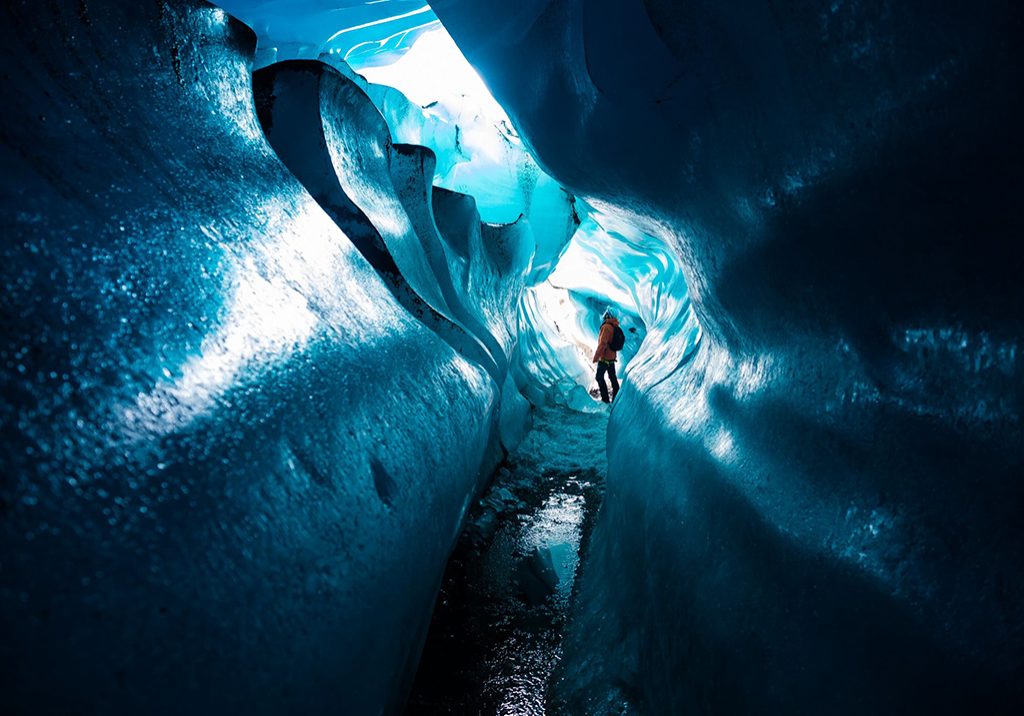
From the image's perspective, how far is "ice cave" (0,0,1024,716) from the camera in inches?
23.0

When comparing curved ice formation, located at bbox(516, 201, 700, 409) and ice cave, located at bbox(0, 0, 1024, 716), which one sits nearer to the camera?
ice cave, located at bbox(0, 0, 1024, 716)

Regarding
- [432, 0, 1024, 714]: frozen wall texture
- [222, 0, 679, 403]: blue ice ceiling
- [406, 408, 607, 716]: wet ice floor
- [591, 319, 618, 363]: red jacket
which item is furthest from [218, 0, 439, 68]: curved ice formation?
[406, 408, 607, 716]: wet ice floor

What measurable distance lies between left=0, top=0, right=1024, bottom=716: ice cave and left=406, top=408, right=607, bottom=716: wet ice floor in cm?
2

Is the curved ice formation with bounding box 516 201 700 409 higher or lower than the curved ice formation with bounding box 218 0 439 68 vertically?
lower

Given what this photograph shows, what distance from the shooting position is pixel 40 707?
0.48 metres

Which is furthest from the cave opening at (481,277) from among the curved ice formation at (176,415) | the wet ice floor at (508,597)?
the curved ice formation at (176,415)

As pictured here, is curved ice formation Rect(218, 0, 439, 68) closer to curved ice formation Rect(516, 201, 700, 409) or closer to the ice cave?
curved ice formation Rect(516, 201, 700, 409)

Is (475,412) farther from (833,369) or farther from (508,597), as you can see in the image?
(833,369)

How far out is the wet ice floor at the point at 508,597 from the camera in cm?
148

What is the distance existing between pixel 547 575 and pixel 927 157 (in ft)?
6.00

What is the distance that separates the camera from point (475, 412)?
1.88m

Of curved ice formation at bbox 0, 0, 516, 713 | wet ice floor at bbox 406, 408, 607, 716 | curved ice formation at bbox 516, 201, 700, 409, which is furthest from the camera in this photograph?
curved ice formation at bbox 516, 201, 700, 409

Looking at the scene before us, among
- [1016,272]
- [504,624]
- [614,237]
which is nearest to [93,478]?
[1016,272]

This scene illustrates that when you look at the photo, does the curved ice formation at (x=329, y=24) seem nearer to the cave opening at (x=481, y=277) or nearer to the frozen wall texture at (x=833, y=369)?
the cave opening at (x=481, y=277)
